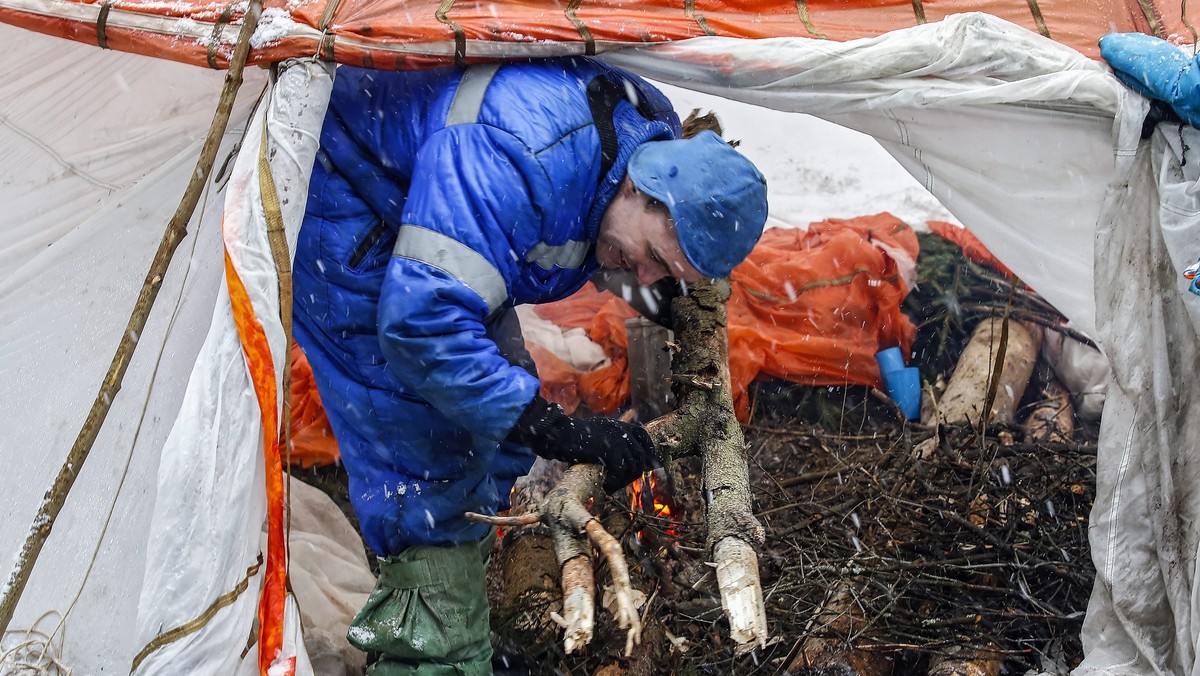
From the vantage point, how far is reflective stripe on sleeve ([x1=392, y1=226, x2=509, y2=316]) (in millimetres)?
2244

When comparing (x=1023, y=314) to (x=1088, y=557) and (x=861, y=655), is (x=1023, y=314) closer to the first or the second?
(x=1088, y=557)

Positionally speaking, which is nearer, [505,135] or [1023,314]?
[505,135]

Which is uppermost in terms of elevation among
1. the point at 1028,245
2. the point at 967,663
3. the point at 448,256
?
the point at 448,256

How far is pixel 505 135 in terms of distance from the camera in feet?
7.58

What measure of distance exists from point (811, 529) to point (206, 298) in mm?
2181

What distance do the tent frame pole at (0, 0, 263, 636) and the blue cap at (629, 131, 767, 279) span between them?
3.21 ft

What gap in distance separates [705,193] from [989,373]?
2765mm

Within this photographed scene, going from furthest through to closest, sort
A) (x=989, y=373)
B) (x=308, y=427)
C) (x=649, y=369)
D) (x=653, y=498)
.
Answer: (x=989, y=373), (x=308, y=427), (x=649, y=369), (x=653, y=498)

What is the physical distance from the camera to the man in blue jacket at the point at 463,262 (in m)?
2.28

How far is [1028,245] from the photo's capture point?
280 centimetres

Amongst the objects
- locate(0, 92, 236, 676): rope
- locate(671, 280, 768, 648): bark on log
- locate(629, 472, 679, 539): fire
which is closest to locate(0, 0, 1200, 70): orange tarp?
locate(0, 92, 236, 676): rope

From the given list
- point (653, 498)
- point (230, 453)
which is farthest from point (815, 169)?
point (230, 453)

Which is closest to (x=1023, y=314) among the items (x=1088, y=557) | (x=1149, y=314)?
(x=1088, y=557)

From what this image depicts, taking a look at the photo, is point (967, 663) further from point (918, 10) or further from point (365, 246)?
point (365, 246)
